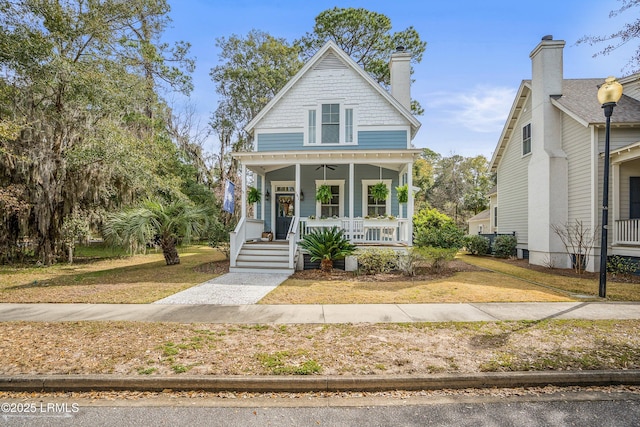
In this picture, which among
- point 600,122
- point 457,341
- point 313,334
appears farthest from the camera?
point 600,122

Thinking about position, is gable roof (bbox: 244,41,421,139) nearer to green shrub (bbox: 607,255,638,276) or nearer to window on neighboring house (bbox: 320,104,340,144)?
window on neighboring house (bbox: 320,104,340,144)

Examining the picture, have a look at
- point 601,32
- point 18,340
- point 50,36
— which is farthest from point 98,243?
point 601,32

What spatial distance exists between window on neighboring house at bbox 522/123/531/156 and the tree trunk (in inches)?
629

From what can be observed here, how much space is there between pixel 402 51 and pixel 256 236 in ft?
36.4

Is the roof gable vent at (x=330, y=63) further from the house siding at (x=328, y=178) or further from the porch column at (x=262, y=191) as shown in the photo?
the porch column at (x=262, y=191)

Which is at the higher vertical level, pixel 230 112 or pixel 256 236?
pixel 230 112

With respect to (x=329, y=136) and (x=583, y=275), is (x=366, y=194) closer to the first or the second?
(x=329, y=136)

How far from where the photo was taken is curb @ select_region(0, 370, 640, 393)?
3.24 meters

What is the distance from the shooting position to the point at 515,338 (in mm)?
4395

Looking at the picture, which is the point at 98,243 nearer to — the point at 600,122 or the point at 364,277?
the point at 364,277

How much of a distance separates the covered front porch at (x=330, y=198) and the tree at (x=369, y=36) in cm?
1418

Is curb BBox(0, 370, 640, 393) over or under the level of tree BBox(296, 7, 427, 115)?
under

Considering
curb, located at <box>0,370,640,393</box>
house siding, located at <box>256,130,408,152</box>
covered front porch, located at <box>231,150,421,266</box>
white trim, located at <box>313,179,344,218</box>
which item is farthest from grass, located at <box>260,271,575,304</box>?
house siding, located at <box>256,130,408,152</box>

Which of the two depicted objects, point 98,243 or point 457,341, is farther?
point 98,243
